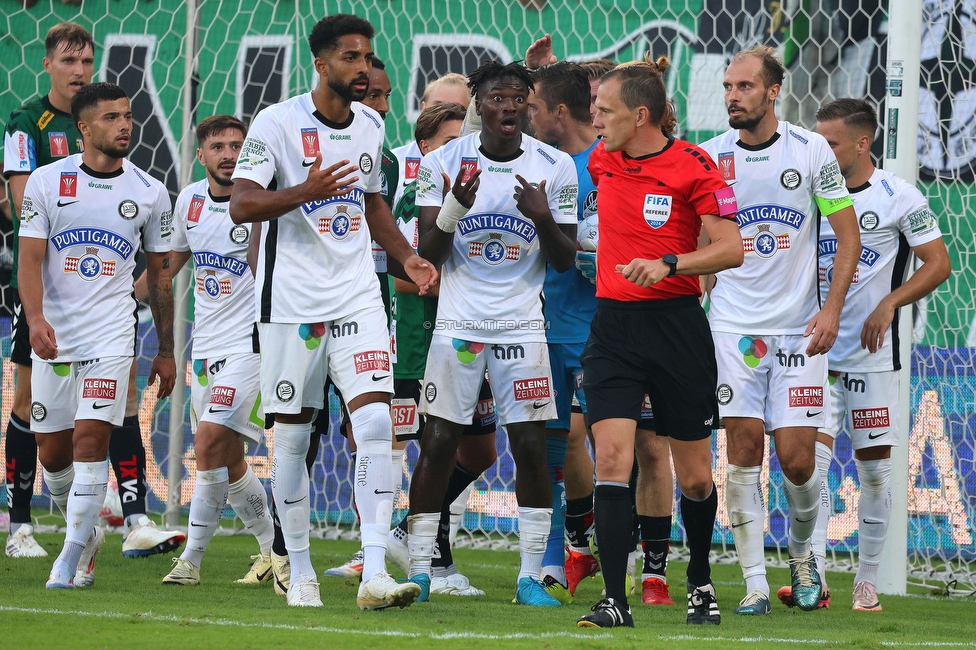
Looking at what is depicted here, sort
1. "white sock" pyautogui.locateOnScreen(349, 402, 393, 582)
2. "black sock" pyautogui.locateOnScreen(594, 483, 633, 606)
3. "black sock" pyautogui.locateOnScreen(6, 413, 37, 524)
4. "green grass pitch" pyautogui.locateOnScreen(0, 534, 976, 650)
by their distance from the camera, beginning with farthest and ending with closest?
"black sock" pyautogui.locateOnScreen(6, 413, 37, 524), "white sock" pyautogui.locateOnScreen(349, 402, 393, 582), "black sock" pyautogui.locateOnScreen(594, 483, 633, 606), "green grass pitch" pyautogui.locateOnScreen(0, 534, 976, 650)

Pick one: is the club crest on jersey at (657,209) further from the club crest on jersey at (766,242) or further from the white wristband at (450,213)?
the club crest on jersey at (766,242)

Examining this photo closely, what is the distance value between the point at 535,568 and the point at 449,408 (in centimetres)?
81

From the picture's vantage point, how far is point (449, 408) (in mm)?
5340

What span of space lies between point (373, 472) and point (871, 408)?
2733mm

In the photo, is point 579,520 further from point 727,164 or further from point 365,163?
point 365,163

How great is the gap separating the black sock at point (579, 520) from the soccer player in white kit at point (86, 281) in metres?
2.22

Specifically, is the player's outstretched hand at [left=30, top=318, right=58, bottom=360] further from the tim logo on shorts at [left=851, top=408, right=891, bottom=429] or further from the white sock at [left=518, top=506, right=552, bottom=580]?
the tim logo on shorts at [left=851, top=408, right=891, bottom=429]

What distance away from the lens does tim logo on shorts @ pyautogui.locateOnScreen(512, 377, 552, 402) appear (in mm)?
5348

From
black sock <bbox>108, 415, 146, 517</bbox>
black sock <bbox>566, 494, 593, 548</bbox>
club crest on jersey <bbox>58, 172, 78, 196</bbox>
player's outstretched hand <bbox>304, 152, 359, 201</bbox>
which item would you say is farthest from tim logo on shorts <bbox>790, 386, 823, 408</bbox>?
black sock <bbox>108, 415, 146, 517</bbox>

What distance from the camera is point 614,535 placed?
4.41m

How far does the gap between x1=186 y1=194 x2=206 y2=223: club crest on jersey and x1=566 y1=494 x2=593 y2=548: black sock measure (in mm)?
2432

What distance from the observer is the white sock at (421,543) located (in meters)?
5.26

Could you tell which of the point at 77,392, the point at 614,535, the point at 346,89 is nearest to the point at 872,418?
the point at 614,535

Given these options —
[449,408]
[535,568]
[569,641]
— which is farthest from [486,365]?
[569,641]
